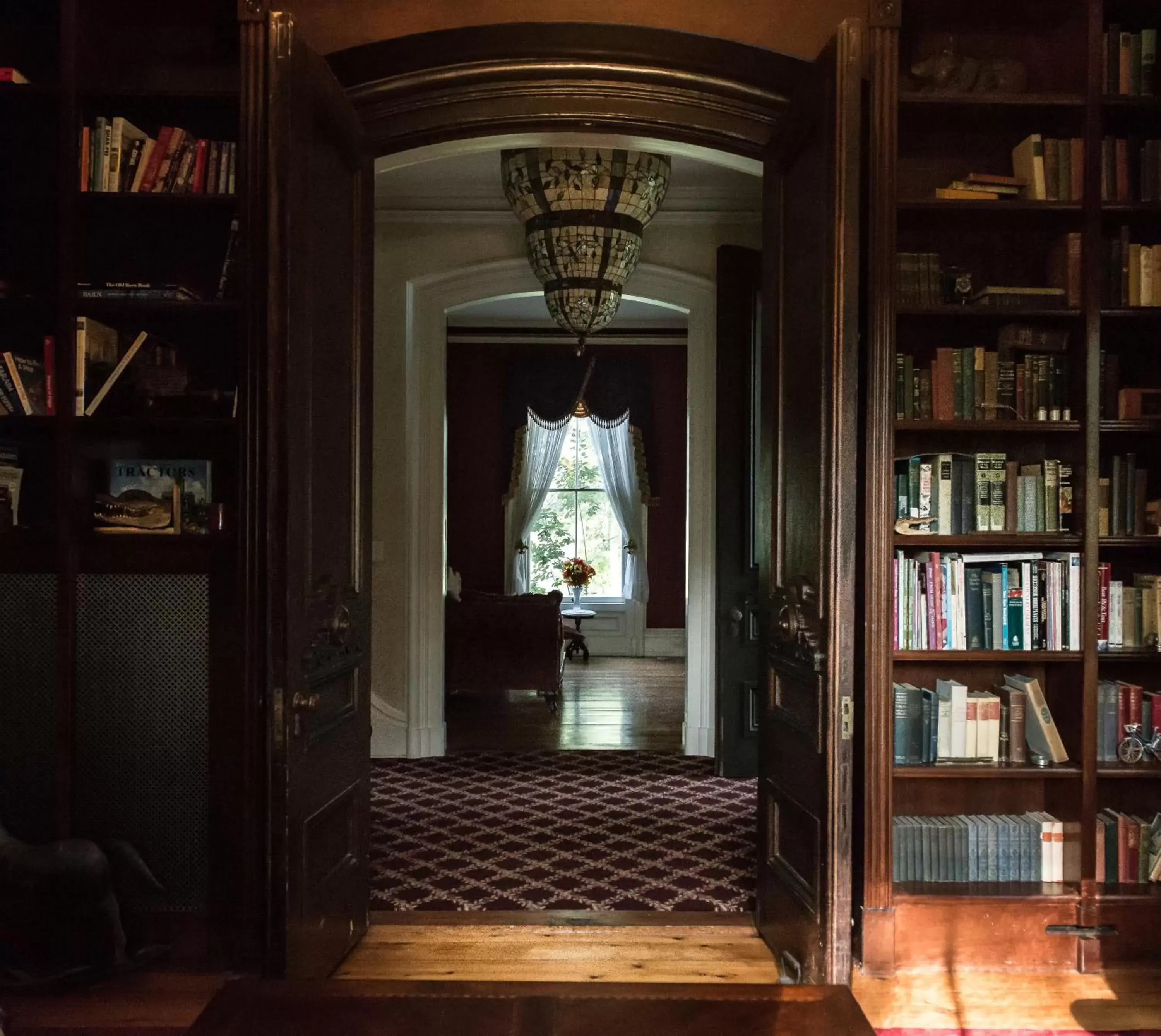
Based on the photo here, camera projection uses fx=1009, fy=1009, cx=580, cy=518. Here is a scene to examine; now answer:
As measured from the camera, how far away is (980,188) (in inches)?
122

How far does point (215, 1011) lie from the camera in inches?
62.7

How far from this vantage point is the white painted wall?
5.87 metres

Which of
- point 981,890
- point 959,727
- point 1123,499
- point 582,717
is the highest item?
point 1123,499

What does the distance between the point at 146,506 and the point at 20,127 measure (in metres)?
→ 1.21

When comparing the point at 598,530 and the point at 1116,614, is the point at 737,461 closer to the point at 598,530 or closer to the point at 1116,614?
the point at 1116,614

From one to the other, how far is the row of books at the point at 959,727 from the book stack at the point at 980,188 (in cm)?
151

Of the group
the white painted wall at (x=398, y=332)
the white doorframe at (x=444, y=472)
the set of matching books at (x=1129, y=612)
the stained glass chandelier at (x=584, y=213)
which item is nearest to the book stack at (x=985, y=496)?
the set of matching books at (x=1129, y=612)

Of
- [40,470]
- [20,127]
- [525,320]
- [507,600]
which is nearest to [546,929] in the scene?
[40,470]

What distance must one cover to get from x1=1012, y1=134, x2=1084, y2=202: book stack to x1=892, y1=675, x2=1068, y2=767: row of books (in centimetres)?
151

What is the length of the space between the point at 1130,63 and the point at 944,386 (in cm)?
115

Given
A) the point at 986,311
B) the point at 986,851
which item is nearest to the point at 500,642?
the point at 986,851

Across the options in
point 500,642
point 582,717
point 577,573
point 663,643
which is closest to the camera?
point 500,642

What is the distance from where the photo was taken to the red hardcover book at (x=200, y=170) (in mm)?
2969

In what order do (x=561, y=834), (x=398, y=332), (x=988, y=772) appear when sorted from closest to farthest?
(x=988, y=772)
(x=561, y=834)
(x=398, y=332)
